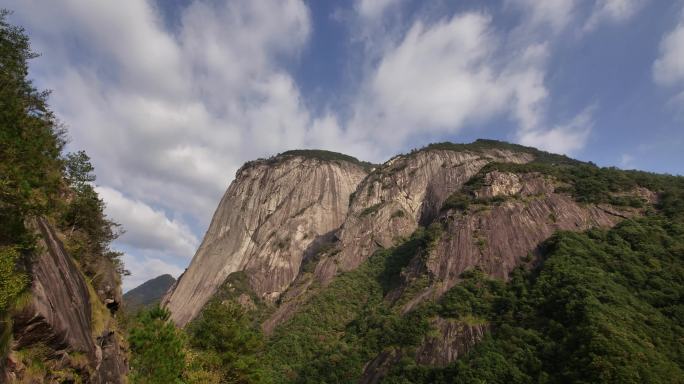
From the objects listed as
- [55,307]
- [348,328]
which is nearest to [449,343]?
[348,328]

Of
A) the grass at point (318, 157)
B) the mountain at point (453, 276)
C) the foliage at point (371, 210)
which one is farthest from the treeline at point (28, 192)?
the grass at point (318, 157)

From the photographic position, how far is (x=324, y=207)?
129 metres

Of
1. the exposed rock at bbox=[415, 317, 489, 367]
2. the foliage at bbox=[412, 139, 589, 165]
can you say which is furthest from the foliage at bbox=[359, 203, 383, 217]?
the exposed rock at bbox=[415, 317, 489, 367]

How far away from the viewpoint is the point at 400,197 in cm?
12244

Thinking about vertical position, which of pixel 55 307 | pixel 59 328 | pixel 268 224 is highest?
pixel 268 224

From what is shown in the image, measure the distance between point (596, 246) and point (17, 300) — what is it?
2711 inches

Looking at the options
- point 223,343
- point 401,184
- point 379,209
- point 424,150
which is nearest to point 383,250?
point 379,209

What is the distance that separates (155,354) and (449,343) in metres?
39.5

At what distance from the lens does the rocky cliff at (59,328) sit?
11188 millimetres

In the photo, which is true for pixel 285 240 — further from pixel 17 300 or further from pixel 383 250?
pixel 17 300

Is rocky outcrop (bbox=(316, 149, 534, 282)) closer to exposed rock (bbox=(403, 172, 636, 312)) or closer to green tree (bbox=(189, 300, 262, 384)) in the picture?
exposed rock (bbox=(403, 172, 636, 312))

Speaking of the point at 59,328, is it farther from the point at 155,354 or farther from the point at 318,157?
the point at 318,157

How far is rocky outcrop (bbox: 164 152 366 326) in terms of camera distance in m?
110

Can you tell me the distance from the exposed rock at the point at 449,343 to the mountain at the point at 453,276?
0.18 m
